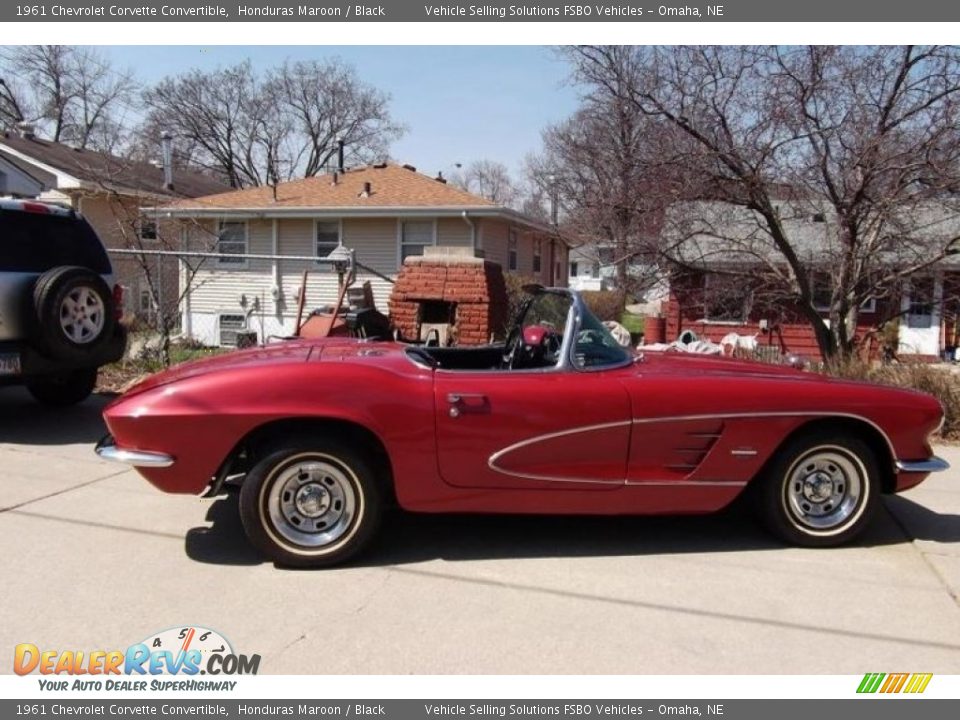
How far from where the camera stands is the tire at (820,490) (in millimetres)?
4160

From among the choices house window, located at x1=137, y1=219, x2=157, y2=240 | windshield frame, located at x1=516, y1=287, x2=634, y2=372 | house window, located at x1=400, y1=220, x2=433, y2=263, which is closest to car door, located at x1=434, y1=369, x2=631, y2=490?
windshield frame, located at x1=516, y1=287, x2=634, y2=372

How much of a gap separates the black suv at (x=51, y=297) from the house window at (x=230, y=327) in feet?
41.6

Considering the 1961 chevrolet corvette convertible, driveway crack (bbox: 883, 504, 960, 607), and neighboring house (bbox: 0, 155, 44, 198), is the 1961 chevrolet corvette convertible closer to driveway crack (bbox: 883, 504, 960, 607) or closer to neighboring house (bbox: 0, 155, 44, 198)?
driveway crack (bbox: 883, 504, 960, 607)

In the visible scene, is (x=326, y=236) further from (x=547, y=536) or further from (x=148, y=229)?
(x=547, y=536)

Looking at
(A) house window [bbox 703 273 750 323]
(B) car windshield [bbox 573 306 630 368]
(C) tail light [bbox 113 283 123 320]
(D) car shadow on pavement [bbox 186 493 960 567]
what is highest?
(A) house window [bbox 703 273 750 323]

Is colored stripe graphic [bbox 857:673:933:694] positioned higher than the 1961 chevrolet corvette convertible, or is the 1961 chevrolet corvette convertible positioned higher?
the 1961 chevrolet corvette convertible

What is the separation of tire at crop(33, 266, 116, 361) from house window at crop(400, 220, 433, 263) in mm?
12248

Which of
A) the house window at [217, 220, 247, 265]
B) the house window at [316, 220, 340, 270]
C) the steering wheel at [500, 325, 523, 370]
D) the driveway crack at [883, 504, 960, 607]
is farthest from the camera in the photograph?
the house window at [217, 220, 247, 265]

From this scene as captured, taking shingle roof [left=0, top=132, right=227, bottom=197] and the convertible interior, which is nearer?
the convertible interior

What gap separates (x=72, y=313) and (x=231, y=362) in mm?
3070

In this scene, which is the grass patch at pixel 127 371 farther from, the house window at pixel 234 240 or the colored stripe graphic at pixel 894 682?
the house window at pixel 234 240

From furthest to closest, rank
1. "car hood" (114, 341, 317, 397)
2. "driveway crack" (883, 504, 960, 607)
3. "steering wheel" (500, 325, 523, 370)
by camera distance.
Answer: "steering wheel" (500, 325, 523, 370), "car hood" (114, 341, 317, 397), "driveway crack" (883, 504, 960, 607)

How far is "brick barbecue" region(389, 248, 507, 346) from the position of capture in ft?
45.6

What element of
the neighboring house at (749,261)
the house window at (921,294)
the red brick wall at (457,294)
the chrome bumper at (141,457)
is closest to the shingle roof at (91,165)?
the red brick wall at (457,294)
